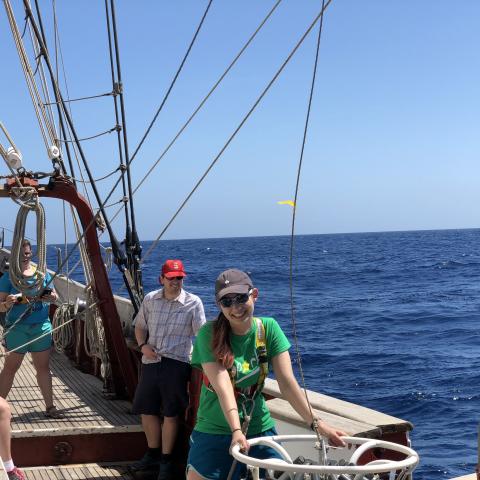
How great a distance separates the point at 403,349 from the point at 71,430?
12689 mm

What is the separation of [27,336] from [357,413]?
2.86 metres

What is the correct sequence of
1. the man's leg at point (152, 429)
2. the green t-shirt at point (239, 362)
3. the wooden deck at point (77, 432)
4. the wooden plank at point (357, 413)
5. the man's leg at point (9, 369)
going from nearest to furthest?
the green t-shirt at point (239, 362) < the wooden plank at point (357, 413) < the man's leg at point (152, 429) < the wooden deck at point (77, 432) < the man's leg at point (9, 369)

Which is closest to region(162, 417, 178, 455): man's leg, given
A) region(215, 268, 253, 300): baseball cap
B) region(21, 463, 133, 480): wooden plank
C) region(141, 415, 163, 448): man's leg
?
region(141, 415, 163, 448): man's leg

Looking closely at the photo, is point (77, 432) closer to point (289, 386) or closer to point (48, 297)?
point (48, 297)

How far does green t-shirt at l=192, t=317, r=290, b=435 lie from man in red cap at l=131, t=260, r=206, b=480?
1.93 m

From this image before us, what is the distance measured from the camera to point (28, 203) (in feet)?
21.3

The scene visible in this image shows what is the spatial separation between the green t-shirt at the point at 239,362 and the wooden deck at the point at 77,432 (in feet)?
8.82

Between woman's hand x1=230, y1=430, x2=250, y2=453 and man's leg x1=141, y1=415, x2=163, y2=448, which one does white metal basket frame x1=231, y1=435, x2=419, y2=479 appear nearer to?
woman's hand x1=230, y1=430, x2=250, y2=453

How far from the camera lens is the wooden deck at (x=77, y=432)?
591 cm

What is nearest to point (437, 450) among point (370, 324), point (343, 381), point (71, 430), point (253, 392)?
point (343, 381)

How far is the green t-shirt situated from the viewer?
3.48m

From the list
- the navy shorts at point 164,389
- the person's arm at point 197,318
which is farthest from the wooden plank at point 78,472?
the person's arm at point 197,318

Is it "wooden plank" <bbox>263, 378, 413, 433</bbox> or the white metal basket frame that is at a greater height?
the white metal basket frame

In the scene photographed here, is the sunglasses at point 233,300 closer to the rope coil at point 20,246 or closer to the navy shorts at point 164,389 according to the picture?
the navy shorts at point 164,389
